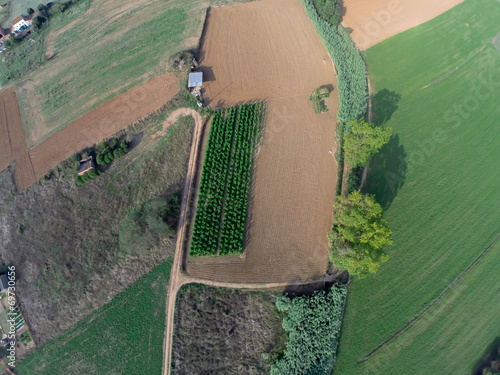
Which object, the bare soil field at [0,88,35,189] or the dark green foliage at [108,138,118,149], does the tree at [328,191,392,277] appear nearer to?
the dark green foliage at [108,138,118,149]

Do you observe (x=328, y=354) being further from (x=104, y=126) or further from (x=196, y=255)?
(x=104, y=126)

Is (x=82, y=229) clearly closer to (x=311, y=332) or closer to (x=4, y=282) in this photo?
(x=4, y=282)

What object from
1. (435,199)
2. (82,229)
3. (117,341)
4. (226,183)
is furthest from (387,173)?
(82,229)

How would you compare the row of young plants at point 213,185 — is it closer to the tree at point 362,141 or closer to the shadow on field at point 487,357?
the tree at point 362,141

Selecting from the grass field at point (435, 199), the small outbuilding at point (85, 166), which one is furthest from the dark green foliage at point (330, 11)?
the small outbuilding at point (85, 166)

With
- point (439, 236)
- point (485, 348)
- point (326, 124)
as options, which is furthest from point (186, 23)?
point (485, 348)
